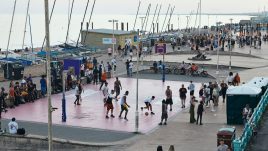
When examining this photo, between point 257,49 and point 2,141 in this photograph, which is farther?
point 257,49

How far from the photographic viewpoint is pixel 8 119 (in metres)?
25.1

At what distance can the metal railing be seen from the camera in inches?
616

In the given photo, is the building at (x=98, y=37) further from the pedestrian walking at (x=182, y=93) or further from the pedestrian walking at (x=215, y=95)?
the pedestrian walking at (x=215, y=95)

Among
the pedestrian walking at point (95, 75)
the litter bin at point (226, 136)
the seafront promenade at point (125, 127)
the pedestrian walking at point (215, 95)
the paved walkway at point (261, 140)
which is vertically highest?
the pedestrian walking at point (95, 75)

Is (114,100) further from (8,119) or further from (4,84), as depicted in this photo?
(4,84)

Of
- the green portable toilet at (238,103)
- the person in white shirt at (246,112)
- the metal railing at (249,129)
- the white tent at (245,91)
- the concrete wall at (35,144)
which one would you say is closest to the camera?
the metal railing at (249,129)

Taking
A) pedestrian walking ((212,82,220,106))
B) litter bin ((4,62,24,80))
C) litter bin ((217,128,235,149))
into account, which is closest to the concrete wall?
litter bin ((217,128,235,149))

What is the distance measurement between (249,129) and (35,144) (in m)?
8.51

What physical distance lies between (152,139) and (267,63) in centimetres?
3054

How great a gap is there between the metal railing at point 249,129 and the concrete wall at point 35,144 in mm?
5833

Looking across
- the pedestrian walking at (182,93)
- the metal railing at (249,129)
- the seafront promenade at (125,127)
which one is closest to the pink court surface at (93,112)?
the seafront promenade at (125,127)

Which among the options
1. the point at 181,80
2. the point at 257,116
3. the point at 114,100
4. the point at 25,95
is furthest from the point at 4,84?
the point at 257,116

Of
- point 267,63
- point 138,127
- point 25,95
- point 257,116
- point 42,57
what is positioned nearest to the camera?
point 257,116

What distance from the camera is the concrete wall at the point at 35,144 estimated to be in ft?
66.1
